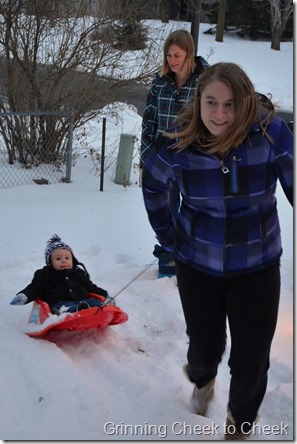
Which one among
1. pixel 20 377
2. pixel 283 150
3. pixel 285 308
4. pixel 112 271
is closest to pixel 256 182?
pixel 283 150

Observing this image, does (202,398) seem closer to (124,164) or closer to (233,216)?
(233,216)

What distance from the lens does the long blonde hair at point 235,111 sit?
220 cm

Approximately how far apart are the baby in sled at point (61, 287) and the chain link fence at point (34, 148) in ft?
14.5

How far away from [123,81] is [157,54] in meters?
0.83

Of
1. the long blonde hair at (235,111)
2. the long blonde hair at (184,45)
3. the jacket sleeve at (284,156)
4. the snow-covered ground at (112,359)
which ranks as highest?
the long blonde hair at (184,45)

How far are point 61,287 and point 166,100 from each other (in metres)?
1.57

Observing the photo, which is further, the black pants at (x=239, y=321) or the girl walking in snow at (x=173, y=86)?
the girl walking in snow at (x=173, y=86)

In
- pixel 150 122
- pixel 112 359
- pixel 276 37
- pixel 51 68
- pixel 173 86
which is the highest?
pixel 276 37

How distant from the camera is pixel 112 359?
3.38m

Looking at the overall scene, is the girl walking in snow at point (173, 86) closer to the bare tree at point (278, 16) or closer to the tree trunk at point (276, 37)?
the bare tree at point (278, 16)

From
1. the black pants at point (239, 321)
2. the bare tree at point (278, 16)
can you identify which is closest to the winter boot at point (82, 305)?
the black pants at point (239, 321)

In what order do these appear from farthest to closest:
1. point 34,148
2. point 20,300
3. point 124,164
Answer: point 34,148
point 124,164
point 20,300

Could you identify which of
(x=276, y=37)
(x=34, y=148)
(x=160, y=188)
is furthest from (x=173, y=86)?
(x=276, y=37)

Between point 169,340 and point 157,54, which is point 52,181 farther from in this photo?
point 169,340
